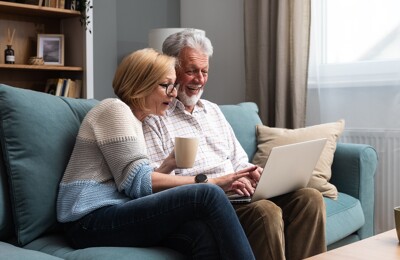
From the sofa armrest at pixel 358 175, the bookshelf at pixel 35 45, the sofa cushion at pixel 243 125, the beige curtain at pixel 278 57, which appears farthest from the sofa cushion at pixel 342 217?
the bookshelf at pixel 35 45

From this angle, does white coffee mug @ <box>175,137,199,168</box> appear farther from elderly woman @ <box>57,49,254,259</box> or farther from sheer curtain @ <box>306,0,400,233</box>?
sheer curtain @ <box>306,0,400,233</box>

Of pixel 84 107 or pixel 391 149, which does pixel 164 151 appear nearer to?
pixel 84 107

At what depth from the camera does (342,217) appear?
244 cm

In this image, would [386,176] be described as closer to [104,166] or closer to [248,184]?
[248,184]

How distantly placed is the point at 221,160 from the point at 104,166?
702 mm

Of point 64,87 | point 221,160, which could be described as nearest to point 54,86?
point 64,87

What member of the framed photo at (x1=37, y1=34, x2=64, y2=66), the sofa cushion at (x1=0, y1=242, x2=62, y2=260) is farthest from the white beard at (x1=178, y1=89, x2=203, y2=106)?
the framed photo at (x1=37, y1=34, x2=64, y2=66)

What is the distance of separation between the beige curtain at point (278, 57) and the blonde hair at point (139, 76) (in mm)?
1762

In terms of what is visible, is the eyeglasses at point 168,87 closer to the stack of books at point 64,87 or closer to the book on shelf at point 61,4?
the stack of books at point 64,87

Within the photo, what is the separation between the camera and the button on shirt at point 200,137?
7.09 ft

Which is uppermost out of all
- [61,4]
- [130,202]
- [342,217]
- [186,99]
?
[61,4]

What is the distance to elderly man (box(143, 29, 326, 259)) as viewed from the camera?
1.93 metres

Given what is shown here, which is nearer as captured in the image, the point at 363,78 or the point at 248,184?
the point at 248,184

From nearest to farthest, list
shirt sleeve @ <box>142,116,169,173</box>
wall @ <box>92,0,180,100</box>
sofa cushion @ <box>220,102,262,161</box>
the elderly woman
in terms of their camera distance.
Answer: the elderly woman, shirt sleeve @ <box>142,116,169,173</box>, sofa cushion @ <box>220,102,262,161</box>, wall @ <box>92,0,180,100</box>
